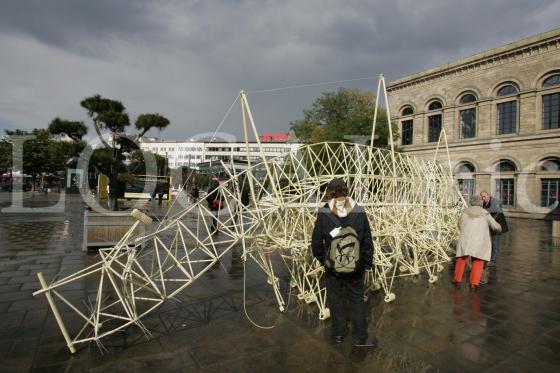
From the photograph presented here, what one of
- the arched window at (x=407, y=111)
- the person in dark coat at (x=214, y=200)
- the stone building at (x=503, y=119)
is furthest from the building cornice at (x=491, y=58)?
the person in dark coat at (x=214, y=200)

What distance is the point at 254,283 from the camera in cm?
623

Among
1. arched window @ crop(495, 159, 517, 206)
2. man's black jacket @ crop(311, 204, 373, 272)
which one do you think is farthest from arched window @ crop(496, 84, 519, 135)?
man's black jacket @ crop(311, 204, 373, 272)

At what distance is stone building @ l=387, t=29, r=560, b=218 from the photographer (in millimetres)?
23219

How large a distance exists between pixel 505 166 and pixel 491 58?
813cm

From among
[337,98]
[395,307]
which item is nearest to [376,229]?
[395,307]

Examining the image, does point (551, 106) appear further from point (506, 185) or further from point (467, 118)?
point (506, 185)

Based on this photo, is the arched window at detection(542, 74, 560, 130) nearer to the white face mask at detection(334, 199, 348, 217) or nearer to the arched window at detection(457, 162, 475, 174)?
the arched window at detection(457, 162, 475, 174)

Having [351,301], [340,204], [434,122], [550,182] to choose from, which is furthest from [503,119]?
[351,301]

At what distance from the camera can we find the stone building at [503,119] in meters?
23.2

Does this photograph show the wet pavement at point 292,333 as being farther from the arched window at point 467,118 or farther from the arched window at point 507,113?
the arched window at point 467,118

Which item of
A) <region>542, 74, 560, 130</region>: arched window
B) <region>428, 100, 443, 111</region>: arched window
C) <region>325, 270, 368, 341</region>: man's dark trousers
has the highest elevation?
<region>428, 100, 443, 111</region>: arched window

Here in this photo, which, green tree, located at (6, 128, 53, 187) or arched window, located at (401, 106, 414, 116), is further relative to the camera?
green tree, located at (6, 128, 53, 187)

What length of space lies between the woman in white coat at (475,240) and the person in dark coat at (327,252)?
3237 mm

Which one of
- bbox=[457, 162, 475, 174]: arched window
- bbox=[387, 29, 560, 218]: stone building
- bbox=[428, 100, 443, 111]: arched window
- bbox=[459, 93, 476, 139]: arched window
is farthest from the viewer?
bbox=[428, 100, 443, 111]: arched window
